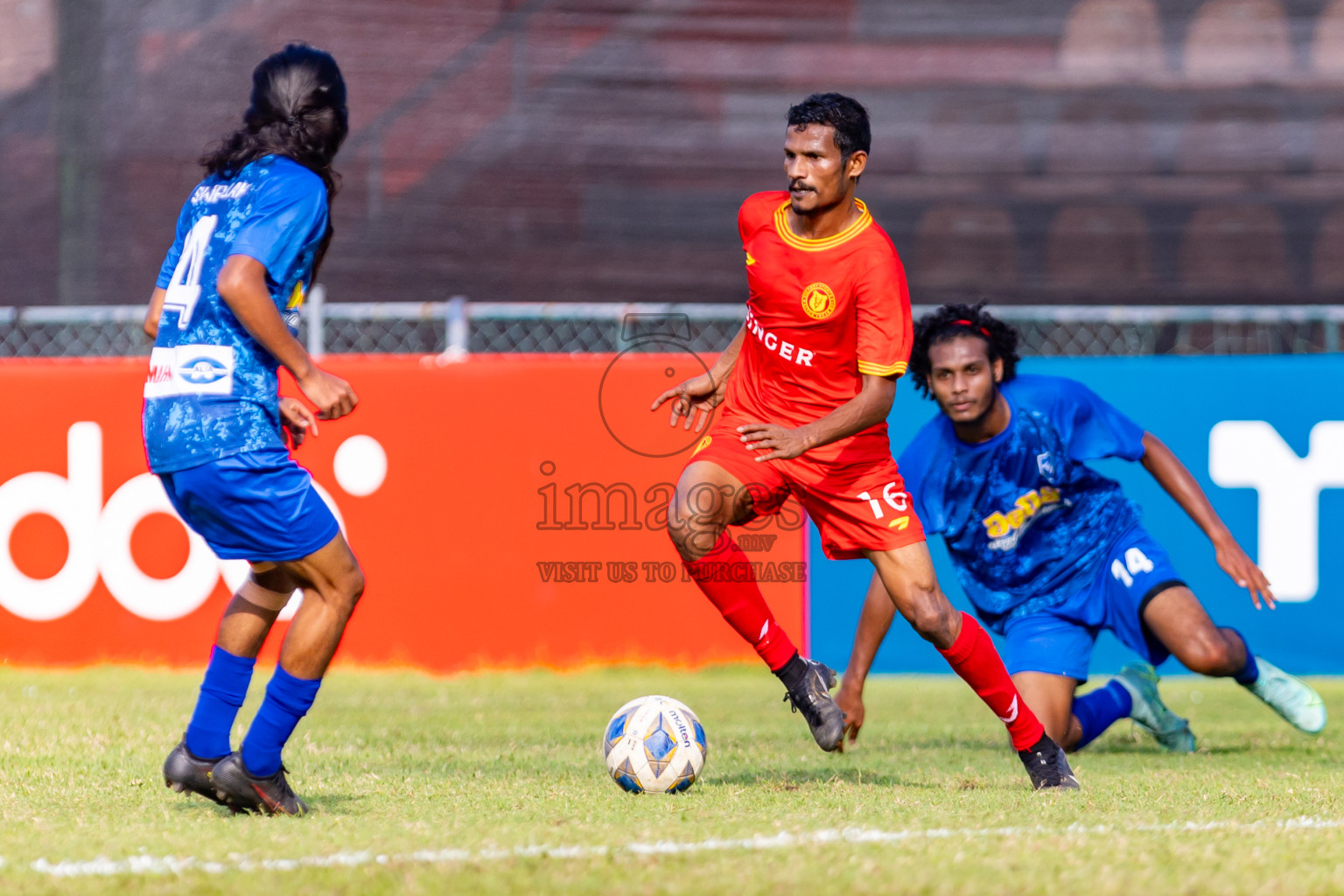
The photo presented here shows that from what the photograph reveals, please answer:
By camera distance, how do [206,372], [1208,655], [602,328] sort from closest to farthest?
[206,372], [1208,655], [602,328]

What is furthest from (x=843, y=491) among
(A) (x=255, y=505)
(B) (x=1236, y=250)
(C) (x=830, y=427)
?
(B) (x=1236, y=250)

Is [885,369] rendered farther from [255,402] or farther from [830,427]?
[255,402]

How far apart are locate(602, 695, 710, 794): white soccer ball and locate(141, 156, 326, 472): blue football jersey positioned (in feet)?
4.45

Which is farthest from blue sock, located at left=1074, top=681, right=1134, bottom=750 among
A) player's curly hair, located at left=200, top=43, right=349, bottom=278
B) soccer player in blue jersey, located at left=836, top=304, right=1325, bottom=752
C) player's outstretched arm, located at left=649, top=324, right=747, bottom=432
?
player's curly hair, located at left=200, top=43, right=349, bottom=278

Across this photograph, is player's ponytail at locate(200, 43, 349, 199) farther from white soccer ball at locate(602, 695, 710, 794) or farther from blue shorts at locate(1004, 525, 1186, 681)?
blue shorts at locate(1004, 525, 1186, 681)

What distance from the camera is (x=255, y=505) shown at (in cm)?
370

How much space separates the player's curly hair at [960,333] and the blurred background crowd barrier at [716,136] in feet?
7.41

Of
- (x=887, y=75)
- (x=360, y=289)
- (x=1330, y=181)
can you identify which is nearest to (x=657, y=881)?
(x=360, y=289)

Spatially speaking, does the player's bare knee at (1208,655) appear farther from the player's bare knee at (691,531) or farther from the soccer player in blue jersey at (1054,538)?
the player's bare knee at (691,531)

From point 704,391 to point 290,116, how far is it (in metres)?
1.70

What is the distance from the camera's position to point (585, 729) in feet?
19.0

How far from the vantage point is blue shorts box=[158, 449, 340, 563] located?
3.68 metres

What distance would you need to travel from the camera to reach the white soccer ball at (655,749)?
4.22m

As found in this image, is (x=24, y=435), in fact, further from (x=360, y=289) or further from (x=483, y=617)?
(x=483, y=617)
